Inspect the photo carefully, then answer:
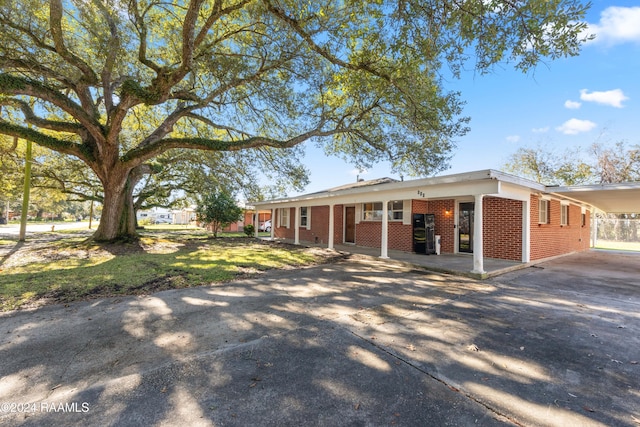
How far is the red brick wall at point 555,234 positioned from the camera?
941cm

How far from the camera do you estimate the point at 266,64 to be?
8789 millimetres

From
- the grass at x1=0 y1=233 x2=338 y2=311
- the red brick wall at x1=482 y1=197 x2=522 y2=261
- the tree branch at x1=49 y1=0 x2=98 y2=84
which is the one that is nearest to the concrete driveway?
the grass at x1=0 y1=233 x2=338 y2=311

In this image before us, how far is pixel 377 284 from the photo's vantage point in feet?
20.6

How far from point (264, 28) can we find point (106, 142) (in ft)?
24.7

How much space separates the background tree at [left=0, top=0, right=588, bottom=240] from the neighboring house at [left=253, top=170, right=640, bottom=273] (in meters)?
1.91

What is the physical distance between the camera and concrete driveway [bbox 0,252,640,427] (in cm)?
210

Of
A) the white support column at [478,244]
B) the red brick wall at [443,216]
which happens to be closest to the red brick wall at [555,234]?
the red brick wall at [443,216]

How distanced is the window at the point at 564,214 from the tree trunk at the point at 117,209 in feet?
59.4

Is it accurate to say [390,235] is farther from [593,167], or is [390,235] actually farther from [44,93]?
[593,167]

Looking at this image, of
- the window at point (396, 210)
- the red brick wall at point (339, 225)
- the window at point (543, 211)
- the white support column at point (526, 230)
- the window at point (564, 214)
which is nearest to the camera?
the white support column at point (526, 230)

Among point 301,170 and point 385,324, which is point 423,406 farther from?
point 301,170

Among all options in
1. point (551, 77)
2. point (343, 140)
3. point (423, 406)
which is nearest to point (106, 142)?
point (343, 140)

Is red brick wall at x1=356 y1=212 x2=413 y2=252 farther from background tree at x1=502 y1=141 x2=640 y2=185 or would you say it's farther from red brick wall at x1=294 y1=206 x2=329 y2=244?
background tree at x1=502 y1=141 x2=640 y2=185

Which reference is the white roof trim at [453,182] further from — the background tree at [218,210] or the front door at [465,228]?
the background tree at [218,210]
